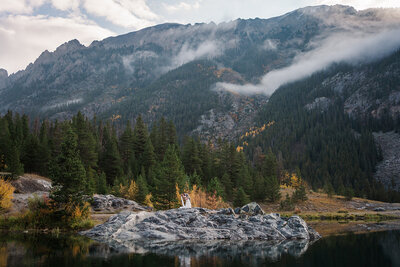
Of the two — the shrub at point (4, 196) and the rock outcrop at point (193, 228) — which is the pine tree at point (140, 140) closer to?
the shrub at point (4, 196)

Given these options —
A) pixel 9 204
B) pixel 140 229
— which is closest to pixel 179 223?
pixel 140 229

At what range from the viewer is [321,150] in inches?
7781

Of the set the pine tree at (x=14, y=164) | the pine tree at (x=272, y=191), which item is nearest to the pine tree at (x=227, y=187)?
the pine tree at (x=272, y=191)

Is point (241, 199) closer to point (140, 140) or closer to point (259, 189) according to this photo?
point (259, 189)

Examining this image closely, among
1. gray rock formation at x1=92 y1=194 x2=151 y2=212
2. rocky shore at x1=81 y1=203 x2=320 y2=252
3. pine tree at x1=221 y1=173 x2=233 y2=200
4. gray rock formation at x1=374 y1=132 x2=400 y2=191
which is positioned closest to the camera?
rocky shore at x1=81 y1=203 x2=320 y2=252

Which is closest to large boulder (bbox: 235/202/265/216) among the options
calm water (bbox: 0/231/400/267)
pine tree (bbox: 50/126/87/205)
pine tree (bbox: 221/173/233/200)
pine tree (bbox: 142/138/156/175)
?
calm water (bbox: 0/231/400/267)

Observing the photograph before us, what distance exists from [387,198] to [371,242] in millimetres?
108506

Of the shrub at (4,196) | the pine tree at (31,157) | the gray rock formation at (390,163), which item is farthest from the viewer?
the gray rock formation at (390,163)

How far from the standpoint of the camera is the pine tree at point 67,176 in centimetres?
3538

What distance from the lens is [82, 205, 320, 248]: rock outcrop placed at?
33.6 meters

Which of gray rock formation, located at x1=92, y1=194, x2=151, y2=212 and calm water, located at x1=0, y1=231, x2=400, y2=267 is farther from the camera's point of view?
gray rock formation, located at x1=92, y1=194, x2=151, y2=212

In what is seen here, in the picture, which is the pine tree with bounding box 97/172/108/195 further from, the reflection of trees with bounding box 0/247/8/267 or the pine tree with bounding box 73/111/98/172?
the reflection of trees with bounding box 0/247/8/267

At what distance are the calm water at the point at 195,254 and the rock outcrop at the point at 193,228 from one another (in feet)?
10.4

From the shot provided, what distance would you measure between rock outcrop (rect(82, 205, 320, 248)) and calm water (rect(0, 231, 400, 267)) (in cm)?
317
